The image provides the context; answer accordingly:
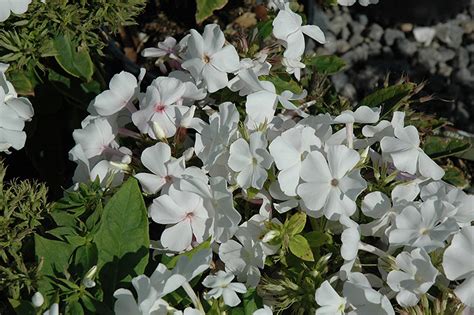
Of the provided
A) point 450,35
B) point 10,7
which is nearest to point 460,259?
point 10,7

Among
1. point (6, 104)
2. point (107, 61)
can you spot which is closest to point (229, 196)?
→ point (6, 104)

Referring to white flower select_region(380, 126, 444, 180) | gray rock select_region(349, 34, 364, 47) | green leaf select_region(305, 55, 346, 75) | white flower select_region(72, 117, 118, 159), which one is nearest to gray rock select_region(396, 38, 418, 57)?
gray rock select_region(349, 34, 364, 47)

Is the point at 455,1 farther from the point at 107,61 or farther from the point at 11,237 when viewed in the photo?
the point at 11,237

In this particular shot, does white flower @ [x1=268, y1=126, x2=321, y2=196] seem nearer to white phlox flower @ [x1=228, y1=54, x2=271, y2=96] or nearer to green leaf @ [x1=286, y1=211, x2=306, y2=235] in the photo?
green leaf @ [x1=286, y1=211, x2=306, y2=235]

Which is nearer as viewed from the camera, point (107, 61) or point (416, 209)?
point (416, 209)

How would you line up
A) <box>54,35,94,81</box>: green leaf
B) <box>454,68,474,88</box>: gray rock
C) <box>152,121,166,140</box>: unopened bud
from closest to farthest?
<box>152,121,166,140</box>: unopened bud < <box>54,35,94,81</box>: green leaf < <box>454,68,474,88</box>: gray rock

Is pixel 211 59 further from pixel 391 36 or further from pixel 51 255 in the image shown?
pixel 391 36

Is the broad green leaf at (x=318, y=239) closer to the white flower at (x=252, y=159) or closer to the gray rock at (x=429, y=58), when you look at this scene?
the white flower at (x=252, y=159)
